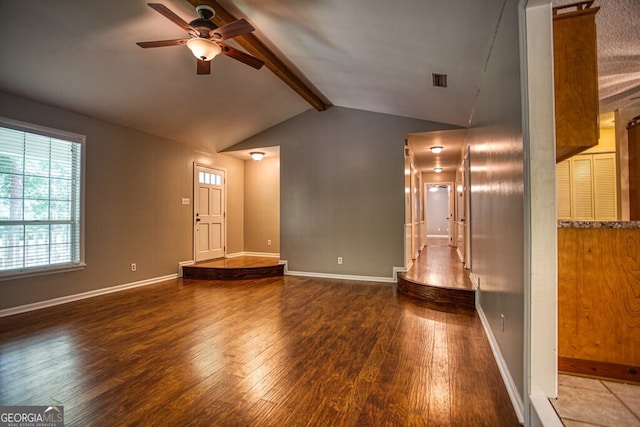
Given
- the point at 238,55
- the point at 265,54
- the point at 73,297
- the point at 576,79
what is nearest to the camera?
the point at 576,79

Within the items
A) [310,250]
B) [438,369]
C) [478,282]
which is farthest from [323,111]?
[438,369]

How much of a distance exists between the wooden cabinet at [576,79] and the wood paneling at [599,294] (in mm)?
549

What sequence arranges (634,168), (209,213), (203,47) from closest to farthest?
(203,47) → (634,168) → (209,213)

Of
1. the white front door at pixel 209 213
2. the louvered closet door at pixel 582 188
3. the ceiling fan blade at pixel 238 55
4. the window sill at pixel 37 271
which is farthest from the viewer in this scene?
the white front door at pixel 209 213

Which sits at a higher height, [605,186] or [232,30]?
[232,30]

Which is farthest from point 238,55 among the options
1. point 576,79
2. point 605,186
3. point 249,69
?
point 605,186

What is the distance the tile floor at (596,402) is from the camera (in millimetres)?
1326

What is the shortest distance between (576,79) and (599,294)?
46.3 inches

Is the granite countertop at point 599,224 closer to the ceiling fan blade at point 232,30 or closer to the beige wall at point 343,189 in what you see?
the ceiling fan blade at point 232,30

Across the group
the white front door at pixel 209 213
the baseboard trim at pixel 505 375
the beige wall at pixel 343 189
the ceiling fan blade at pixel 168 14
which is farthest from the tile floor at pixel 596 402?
the white front door at pixel 209 213

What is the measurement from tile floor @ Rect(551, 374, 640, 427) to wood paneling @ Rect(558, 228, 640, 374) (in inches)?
5.3

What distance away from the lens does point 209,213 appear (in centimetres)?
639

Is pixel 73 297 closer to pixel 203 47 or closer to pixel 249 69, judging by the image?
pixel 203 47

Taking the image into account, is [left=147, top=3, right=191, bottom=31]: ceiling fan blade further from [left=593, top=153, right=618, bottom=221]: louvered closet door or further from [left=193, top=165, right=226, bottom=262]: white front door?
[left=593, top=153, right=618, bottom=221]: louvered closet door
